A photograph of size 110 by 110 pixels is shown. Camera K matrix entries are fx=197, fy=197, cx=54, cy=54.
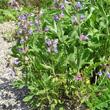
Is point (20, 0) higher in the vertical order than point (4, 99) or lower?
higher

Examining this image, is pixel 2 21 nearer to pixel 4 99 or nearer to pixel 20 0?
pixel 20 0

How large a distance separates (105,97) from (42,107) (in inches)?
25.8

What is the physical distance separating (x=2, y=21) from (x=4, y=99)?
2.76 meters

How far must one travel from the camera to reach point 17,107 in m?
2.06

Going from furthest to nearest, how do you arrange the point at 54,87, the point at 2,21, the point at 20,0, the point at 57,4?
the point at 20,0
the point at 2,21
the point at 54,87
the point at 57,4

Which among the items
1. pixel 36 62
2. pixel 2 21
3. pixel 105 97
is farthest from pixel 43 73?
pixel 2 21

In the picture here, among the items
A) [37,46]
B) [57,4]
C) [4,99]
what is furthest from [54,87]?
[57,4]

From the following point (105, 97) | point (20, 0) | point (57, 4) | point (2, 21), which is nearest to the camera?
point (105, 97)

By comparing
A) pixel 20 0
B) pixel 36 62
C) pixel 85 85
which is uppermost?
pixel 20 0

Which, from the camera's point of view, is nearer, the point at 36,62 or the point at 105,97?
the point at 105,97

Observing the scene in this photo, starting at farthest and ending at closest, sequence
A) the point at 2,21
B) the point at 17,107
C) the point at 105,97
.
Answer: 1. the point at 2,21
2. the point at 17,107
3. the point at 105,97

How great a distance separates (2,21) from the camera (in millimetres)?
4551

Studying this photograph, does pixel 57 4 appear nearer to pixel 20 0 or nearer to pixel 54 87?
pixel 54 87

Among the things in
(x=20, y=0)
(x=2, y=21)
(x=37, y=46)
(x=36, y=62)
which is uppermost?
(x=20, y=0)
